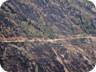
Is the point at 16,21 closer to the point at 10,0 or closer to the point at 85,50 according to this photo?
the point at 10,0

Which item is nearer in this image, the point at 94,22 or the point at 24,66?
the point at 24,66

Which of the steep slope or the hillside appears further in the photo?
the steep slope

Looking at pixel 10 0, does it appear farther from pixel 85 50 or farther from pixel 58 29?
pixel 85 50

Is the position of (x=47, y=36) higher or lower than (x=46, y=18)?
lower

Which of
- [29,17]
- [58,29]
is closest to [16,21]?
[29,17]

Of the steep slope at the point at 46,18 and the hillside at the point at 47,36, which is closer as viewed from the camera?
the hillside at the point at 47,36

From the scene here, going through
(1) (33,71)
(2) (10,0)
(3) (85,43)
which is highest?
(2) (10,0)

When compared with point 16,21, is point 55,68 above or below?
below
